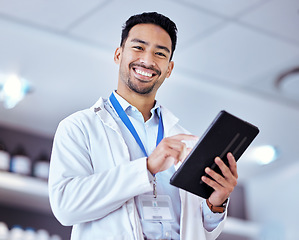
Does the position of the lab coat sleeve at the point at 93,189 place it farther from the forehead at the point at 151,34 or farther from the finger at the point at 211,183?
the forehead at the point at 151,34

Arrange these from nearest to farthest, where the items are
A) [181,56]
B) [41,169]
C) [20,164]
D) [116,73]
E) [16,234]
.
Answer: [181,56] < [116,73] < [16,234] < [20,164] < [41,169]

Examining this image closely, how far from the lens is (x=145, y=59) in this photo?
1.38 meters

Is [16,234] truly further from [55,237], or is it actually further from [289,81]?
[289,81]

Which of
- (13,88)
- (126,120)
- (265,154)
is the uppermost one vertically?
(13,88)

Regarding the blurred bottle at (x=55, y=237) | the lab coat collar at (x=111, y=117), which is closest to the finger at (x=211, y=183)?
the lab coat collar at (x=111, y=117)

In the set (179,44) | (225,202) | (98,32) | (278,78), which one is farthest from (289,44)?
(225,202)

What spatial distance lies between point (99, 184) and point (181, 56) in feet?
6.57

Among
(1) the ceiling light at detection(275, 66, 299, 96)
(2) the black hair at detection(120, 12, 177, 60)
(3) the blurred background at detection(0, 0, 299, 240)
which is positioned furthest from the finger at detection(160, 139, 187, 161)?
(1) the ceiling light at detection(275, 66, 299, 96)

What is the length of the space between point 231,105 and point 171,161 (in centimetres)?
250

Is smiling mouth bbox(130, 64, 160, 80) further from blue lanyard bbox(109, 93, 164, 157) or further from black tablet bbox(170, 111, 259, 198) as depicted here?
black tablet bbox(170, 111, 259, 198)

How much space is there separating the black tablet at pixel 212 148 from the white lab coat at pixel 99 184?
0.26 feet

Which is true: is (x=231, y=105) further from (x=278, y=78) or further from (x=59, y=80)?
(x=59, y=80)

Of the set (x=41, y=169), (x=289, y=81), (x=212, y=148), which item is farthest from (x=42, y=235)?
(x=212, y=148)

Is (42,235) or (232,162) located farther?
(42,235)
